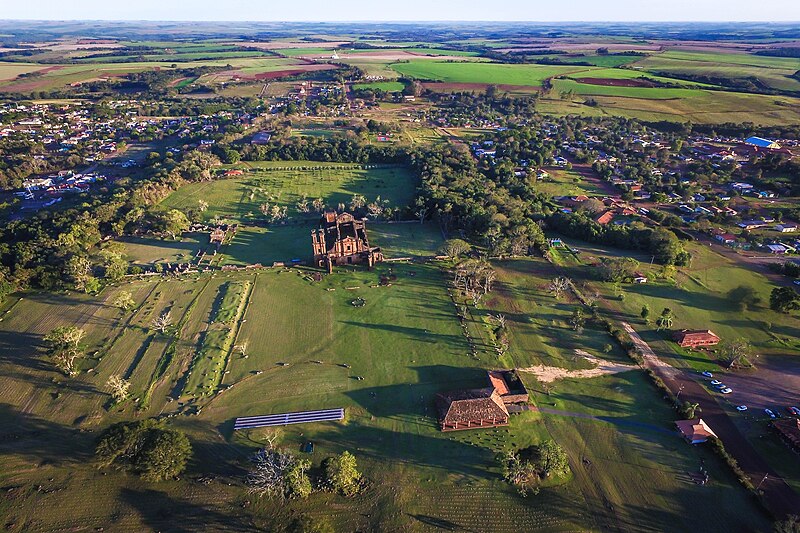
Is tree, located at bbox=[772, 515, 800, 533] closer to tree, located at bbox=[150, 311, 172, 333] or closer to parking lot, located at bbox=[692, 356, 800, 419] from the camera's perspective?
parking lot, located at bbox=[692, 356, 800, 419]

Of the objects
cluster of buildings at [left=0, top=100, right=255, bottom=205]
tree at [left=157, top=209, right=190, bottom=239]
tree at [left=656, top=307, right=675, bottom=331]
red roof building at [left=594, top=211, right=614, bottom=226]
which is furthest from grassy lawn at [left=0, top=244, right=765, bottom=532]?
cluster of buildings at [left=0, top=100, right=255, bottom=205]

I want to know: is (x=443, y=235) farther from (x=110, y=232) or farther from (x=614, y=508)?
(x=110, y=232)

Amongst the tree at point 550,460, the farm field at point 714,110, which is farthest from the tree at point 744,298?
the farm field at point 714,110

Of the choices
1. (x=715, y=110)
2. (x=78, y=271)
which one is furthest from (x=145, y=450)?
(x=715, y=110)

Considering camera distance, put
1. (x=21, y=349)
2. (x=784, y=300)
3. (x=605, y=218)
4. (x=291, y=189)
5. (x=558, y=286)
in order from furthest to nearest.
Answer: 1. (x=291, y=189)
2. (x=605, y=218)
3. (x=558, y=286)
4. (x=784, y=300)
5. (x=21, y=349)

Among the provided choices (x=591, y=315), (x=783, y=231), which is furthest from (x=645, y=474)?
(x=783, y=231)

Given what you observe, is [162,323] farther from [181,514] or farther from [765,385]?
[765,385]
